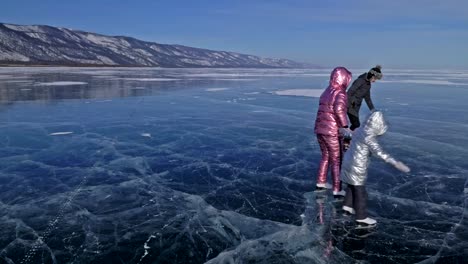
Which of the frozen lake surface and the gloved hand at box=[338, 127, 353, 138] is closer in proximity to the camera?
the frozen lake surface

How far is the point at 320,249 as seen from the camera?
313 cm

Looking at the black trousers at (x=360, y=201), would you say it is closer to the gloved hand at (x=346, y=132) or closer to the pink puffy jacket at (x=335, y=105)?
the gloved hand at (x=346, y=132)

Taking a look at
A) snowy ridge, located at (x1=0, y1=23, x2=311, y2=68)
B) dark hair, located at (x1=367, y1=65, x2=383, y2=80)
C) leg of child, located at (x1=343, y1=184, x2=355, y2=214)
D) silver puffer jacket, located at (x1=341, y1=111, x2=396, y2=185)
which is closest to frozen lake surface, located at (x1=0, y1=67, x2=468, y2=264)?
leg of child, located at (x1=343, y1=184, x2=355, y2=214)

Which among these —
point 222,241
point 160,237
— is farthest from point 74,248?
point 222,241

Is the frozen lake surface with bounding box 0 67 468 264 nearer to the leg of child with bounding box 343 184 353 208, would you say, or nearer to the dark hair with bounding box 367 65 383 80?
the leg of child with bounding box 343 184 353 208

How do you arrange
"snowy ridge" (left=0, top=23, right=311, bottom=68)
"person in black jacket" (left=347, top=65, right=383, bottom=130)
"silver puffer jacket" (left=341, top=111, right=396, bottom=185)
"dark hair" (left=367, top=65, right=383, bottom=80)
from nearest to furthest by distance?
"silver puffer jacket" (left=341, top=111, right=396, bottom=185)
"dark hair" (left=367, top=65, right=383, bottom=80)
"person in black jacket" (left=347, top=65, right=383, bottom=130)
"snowy ridge" (left=0, top=23, right=311, bottom=68)

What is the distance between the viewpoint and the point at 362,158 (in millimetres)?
3600

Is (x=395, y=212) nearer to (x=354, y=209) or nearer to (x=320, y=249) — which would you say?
(x=354, y=209)

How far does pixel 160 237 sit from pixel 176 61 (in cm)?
13609

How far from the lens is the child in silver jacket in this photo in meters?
3.45

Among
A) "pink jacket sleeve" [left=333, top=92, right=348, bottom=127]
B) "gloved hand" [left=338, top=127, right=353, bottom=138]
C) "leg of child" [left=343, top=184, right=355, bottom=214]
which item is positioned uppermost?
"pink jacket sleeve" [left=333, top=92, right=348, bottom=127]

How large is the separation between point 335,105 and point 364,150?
797 millimetres

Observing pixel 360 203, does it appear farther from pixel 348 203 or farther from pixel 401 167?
pixel 401 167

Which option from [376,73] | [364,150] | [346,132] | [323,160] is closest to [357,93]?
[376,73]
